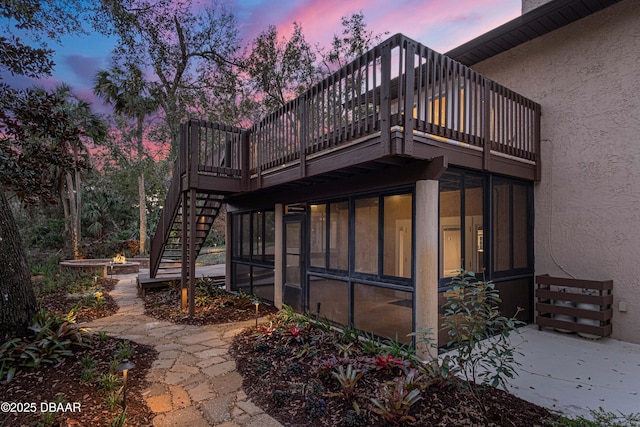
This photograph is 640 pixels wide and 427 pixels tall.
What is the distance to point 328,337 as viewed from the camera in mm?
4707

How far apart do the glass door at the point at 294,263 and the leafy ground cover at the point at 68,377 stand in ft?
9.02

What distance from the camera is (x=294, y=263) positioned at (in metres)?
6.93

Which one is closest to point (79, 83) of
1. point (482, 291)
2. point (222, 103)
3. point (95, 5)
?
point (222, 103)

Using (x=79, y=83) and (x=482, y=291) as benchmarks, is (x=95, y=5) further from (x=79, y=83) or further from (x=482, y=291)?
(x=79, y=83)

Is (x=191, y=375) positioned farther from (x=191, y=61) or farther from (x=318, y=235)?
(x=191, y=61)

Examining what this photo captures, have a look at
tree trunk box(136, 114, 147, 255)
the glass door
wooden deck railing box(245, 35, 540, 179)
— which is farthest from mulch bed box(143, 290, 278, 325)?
tree trunk box(136, 114, 147, 255)

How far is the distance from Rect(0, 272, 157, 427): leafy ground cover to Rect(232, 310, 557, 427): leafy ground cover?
120 centimetres

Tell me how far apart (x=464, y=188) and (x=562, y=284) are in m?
2.19

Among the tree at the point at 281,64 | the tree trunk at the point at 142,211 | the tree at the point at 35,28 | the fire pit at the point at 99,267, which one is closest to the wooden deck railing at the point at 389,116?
the tree at the point at 35,28

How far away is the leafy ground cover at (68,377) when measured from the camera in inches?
114

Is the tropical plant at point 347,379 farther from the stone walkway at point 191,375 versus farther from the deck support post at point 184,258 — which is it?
the deck support post at point 184,258

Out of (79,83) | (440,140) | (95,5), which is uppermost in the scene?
(79,83)

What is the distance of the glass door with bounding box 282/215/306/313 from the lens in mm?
6648

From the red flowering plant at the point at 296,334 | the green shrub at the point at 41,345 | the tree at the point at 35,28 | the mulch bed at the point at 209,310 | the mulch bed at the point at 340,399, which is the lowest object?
the mulch bed at the point at 209,310
